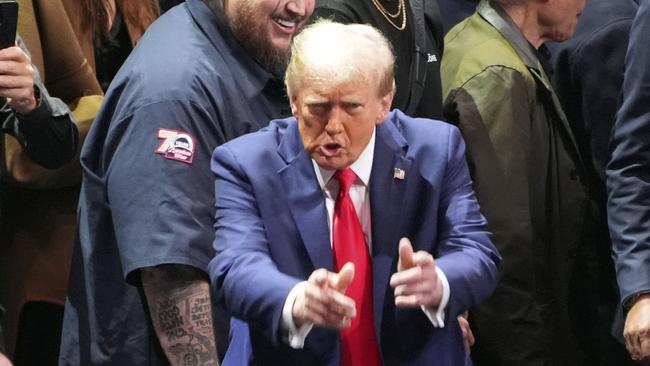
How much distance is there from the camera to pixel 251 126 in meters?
2.98

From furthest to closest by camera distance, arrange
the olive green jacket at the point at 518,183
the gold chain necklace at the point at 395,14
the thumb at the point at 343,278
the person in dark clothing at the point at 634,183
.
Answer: the gold chain necklace at the point at 395,14 < the olive green jacket at the point at 518,183 < the person in dark clothing at the point at 634,183 < the thumb at the point at 343,278

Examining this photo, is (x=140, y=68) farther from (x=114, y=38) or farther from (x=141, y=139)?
(x=114, y=38)

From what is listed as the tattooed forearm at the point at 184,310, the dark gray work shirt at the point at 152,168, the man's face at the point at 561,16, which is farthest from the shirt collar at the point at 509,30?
the tattooed forearm at the point at 184,310

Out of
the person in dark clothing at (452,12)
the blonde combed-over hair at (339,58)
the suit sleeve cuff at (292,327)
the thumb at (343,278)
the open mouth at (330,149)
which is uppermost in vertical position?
the blonde combed-over hair at (339,58)

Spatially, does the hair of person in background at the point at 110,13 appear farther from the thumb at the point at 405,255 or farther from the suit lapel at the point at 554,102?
the thumb at the point at 405,255

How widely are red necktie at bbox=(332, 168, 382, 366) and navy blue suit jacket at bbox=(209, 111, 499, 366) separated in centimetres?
2

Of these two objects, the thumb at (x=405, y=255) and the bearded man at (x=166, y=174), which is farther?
the bearded man at (x=166, y=174)

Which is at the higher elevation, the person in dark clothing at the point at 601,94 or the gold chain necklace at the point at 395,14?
the gold chain necklace at the point at 395,14

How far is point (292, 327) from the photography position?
7.54ft

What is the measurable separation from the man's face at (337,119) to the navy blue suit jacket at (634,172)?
0.78m

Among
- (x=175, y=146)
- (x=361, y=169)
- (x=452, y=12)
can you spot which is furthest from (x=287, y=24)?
(x=452, y=12)

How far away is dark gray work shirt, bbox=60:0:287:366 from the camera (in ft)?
9.18

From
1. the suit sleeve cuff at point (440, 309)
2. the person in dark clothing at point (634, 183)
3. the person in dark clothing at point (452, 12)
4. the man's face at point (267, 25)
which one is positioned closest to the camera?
the suit sleeve cuff at point (440, 309)

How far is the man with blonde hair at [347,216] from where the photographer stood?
2.40m
